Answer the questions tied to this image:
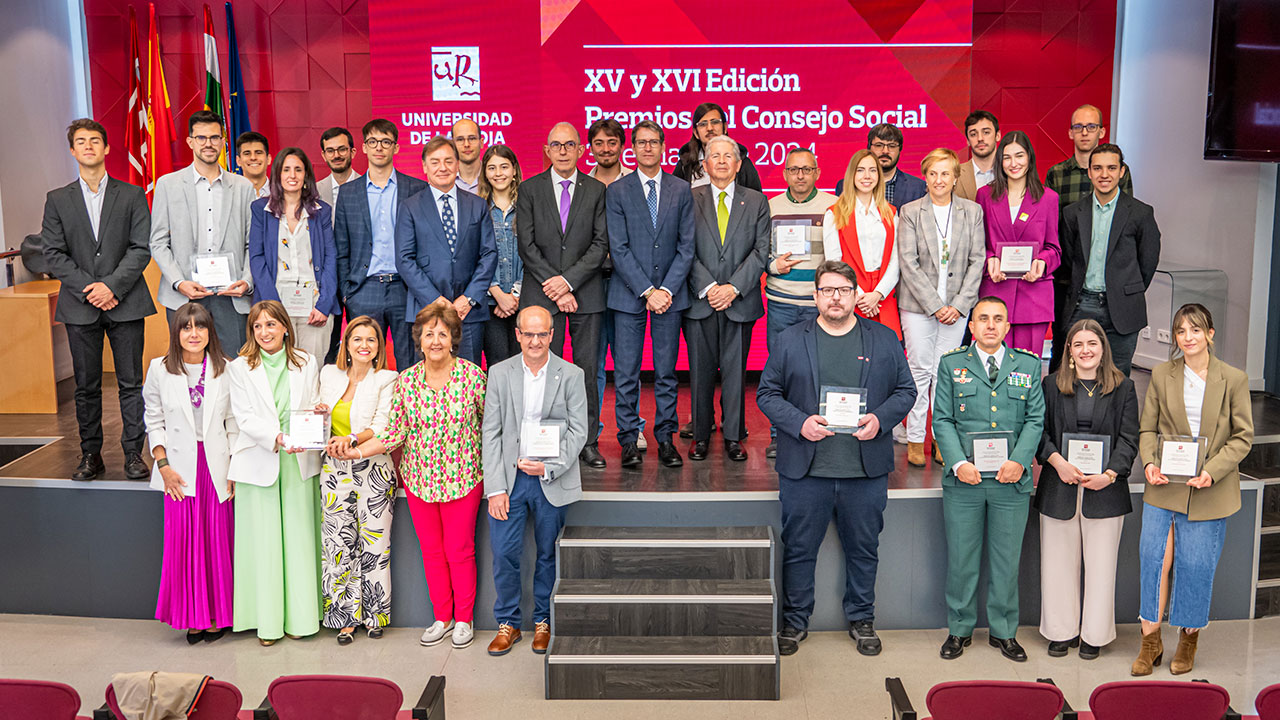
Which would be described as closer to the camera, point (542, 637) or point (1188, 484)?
point (1188, 484)

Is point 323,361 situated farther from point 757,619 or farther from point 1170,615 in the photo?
point 1170,615

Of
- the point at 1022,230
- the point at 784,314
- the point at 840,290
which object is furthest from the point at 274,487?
the point at 1022,230

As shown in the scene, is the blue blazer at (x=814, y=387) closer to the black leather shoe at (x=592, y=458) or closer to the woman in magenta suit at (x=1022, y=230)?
the woman in magenta suit at (x=1022, y=230)

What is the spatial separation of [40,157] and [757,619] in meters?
6.80

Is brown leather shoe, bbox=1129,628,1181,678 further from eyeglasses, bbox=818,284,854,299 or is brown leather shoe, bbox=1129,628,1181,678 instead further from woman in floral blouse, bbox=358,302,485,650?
woman in floral blouse, bbox=358,302,485,650

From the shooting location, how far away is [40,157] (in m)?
8.35

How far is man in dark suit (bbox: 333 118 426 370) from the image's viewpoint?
5.50 metres

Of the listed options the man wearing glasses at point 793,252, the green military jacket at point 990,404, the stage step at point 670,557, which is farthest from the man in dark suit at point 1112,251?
the stage step at point 670,557

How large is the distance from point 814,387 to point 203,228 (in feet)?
10.2

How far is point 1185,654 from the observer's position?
15.8 feet

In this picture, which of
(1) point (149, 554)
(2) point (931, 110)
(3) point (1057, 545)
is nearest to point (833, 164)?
(2) point (931, 110)

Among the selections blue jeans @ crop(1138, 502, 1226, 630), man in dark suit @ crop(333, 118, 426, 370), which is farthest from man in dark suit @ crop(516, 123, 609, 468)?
blue jeans @ crop(1138, 502, 1226, 630)

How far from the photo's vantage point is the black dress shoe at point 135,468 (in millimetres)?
5422

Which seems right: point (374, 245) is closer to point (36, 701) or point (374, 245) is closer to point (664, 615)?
point (664, 615)
